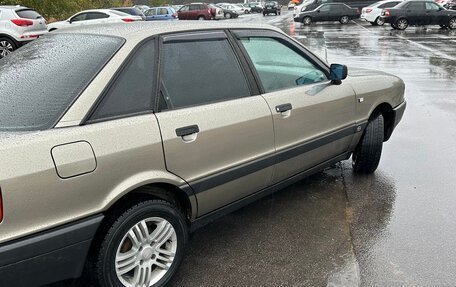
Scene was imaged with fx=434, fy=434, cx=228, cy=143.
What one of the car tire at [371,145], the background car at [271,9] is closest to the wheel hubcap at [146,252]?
the car tire at [371,145]

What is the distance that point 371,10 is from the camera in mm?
29125

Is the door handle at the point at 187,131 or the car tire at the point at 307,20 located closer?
the door handle at the point at 187,131

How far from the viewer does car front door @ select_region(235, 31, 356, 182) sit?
328 centimetres

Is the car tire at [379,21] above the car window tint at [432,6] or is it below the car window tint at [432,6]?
below

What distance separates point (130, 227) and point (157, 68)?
3.16ft

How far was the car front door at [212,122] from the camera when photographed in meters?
2.62

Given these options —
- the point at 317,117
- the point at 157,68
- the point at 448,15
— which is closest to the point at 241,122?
the point at 157,68

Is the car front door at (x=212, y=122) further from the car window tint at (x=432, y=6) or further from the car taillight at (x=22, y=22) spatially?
the car window tint at (x=432, y=6)

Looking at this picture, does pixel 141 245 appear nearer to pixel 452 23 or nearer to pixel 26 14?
pixel 26 14

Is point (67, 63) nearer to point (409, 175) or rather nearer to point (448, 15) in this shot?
point (409, 175)

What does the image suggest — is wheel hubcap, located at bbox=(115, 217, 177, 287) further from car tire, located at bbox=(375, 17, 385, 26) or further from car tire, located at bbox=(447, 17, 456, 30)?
car tire, located at bbox=(375, 17, 385, 26)

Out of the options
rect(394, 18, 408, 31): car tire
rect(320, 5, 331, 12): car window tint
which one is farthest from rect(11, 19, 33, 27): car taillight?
rect(320, 5, 331, 12): car window tint

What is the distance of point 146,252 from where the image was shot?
8.30 ft

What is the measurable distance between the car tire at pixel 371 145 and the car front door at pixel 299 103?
288mm
